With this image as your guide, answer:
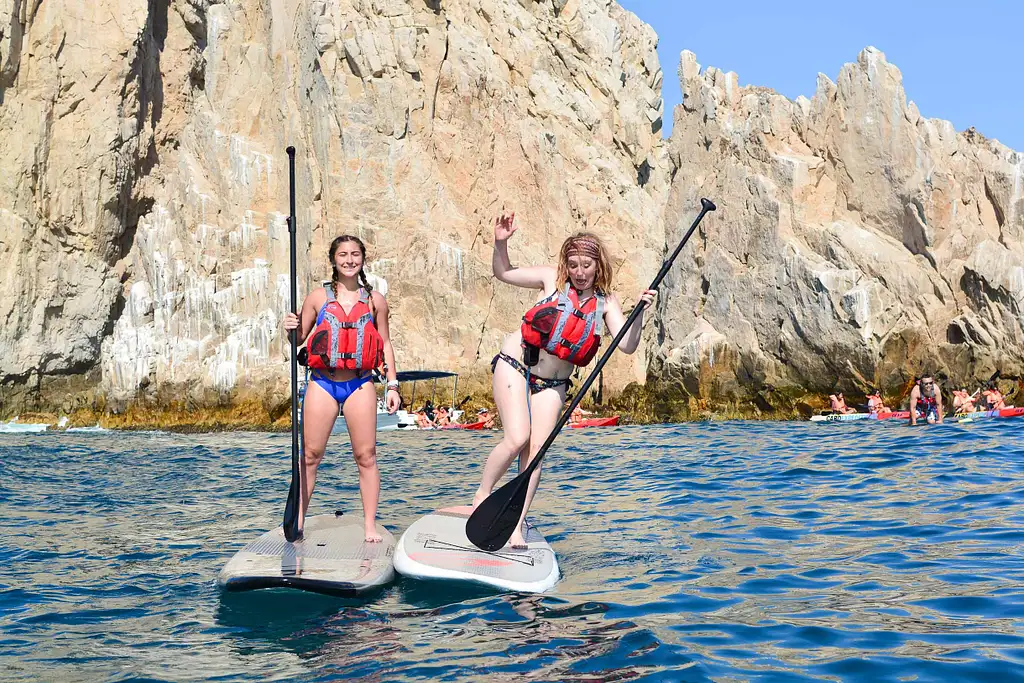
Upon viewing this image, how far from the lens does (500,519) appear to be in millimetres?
5680

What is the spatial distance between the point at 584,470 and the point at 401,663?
858cm

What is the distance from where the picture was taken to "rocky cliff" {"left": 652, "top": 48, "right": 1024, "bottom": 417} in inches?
1166

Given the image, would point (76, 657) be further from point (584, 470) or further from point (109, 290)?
point (109, 290)

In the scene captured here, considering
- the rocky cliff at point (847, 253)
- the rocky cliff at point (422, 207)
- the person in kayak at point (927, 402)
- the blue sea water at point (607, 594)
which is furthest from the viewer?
the rocky cliff at point (422, 207)

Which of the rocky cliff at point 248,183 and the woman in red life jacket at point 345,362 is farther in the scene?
the rocky cliff at point 248,183

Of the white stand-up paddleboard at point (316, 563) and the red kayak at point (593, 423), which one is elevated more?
the red kayak at point (593, 423)

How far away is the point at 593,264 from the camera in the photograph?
18.9ft

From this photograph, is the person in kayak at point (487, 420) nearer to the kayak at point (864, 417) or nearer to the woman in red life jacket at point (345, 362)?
the kayak at point (864, 417)

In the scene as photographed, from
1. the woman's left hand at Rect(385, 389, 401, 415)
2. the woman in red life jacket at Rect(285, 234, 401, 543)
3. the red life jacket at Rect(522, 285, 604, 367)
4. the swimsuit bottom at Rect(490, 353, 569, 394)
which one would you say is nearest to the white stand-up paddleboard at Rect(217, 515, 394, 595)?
the woman in red life jacket at Rect(285, 234, 401, 543)

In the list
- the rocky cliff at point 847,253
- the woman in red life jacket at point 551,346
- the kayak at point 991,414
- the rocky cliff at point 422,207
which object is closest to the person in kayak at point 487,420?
the rocky cliff at point 422,207

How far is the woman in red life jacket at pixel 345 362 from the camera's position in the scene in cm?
577

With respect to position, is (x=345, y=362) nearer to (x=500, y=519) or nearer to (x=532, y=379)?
(x=532, y=379)

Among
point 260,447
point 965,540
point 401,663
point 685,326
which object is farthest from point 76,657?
point 685,326

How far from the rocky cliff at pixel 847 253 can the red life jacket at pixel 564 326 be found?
85.5 feet
